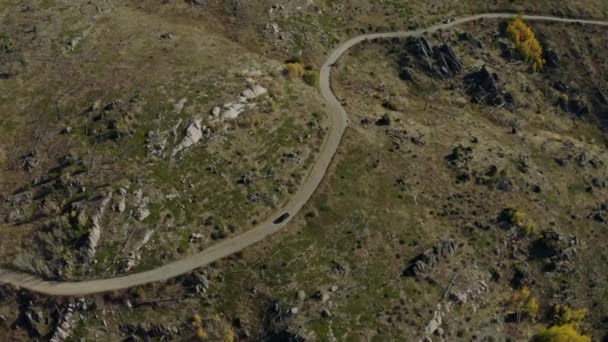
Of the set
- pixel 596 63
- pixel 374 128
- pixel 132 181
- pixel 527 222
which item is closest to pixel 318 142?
pixel 374 128

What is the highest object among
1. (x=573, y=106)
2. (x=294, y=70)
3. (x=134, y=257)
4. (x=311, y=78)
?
(x=294, y=70)

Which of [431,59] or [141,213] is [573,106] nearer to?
[431,59]

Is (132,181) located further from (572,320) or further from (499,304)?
(572,320)

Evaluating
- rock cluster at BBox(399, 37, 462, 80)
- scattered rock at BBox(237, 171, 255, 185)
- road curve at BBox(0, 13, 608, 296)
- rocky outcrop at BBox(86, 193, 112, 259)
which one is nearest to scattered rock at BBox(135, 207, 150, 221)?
rocky outcrop at BBox(86, 193, 112, 259)

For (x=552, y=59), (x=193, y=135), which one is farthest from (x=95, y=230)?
(x=552, y=59)

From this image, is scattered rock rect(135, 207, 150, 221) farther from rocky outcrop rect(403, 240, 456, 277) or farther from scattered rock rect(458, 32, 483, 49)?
scattered rock rect(458, 32, 483, 49)

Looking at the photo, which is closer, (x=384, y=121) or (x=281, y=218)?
(x=281, y=218)
